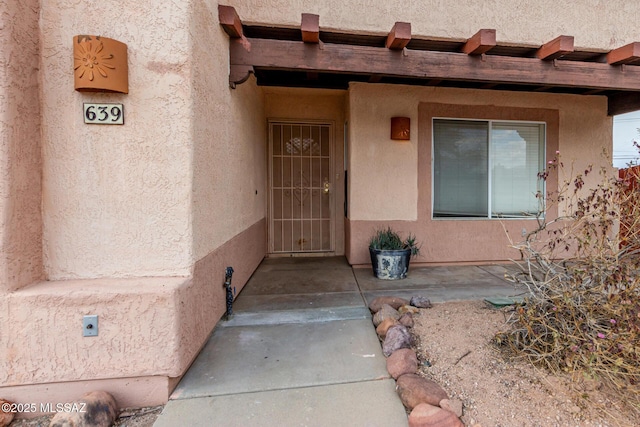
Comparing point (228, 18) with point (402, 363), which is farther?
point (228, 18)

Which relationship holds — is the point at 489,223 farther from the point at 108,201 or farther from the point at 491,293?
the point at 108,201

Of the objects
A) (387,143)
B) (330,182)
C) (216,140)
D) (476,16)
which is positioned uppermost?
(476,16)

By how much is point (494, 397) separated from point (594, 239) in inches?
61.8

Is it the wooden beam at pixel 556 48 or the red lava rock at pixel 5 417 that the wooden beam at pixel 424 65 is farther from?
the red lava rock at pixel 5 417

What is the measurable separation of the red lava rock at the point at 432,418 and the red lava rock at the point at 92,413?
6.18 feet

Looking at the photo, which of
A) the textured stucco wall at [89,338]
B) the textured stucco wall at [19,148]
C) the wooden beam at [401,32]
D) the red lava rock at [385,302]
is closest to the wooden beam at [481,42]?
the wooden beam at [401,32]

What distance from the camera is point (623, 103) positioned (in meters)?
4.86

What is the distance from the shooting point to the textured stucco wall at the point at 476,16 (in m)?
3.44

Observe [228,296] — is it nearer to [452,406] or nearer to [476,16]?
[452,406]

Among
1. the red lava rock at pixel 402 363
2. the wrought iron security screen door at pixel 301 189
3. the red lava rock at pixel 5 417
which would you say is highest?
the wrought iron security screen door at pixel 301 189

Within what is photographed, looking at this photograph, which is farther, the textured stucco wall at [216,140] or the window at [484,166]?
the window at [484,166]

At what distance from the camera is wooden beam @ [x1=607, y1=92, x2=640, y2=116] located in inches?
185

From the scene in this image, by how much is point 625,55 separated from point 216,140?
487 cm

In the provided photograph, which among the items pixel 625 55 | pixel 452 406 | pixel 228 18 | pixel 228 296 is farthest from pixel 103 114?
pixel 625 55
